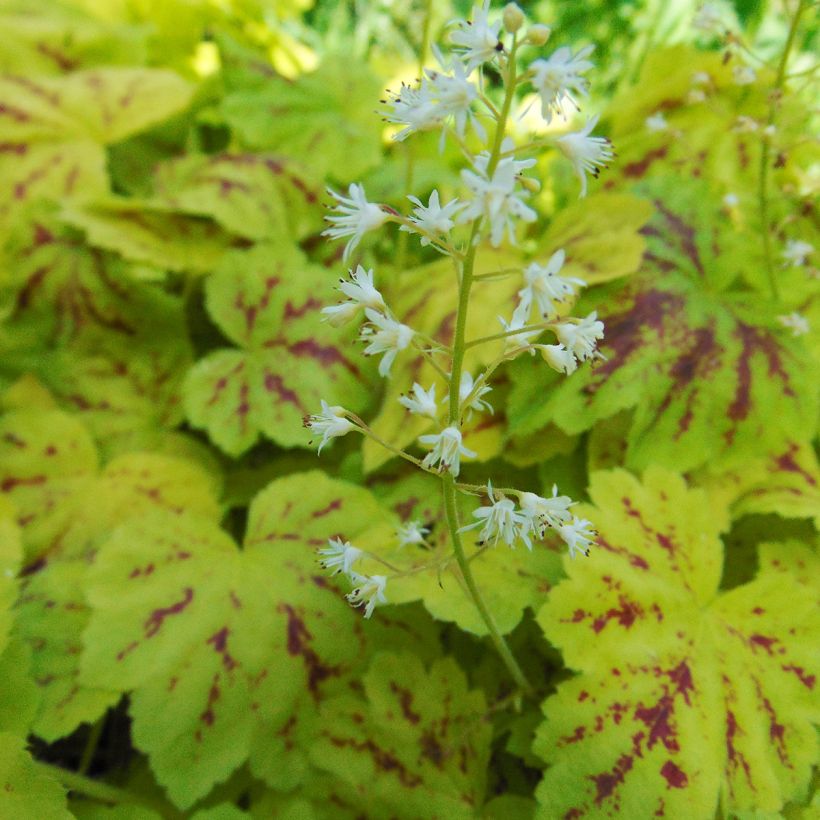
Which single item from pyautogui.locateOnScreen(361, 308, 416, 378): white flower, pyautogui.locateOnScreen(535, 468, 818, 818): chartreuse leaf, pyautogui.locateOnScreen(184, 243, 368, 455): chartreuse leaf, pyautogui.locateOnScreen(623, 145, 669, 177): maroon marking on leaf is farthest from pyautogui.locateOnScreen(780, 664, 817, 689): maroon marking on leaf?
pyautogui.locateOnScreen(623, 145, 669, 177): maroon marking on leaf

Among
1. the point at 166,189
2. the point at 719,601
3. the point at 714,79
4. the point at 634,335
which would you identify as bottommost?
the point at 166,189

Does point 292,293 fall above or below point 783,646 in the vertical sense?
below

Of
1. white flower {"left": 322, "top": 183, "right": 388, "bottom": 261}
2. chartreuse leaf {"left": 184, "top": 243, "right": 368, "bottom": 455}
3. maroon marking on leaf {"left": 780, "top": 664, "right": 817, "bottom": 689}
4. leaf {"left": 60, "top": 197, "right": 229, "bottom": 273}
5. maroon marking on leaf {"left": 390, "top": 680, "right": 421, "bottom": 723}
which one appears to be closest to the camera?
white flower {"left": 322, "top": 183, "right": 388, "bottom": 261}

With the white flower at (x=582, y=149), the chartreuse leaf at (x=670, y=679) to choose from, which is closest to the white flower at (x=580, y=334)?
the white flower at (x=582, y=149)

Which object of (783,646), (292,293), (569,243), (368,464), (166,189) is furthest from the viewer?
(166,189)

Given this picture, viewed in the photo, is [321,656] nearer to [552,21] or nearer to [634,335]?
[634,335]

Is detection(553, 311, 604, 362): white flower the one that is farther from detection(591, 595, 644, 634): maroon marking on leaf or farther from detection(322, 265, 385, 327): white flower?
detection(591, 595, 644, 634): maroon marking on leaf

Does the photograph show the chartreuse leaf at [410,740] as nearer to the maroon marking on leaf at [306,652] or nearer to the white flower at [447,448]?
the maroon marking on leaf at [306,652]

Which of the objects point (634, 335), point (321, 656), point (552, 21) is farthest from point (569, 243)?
point (552, 21)
